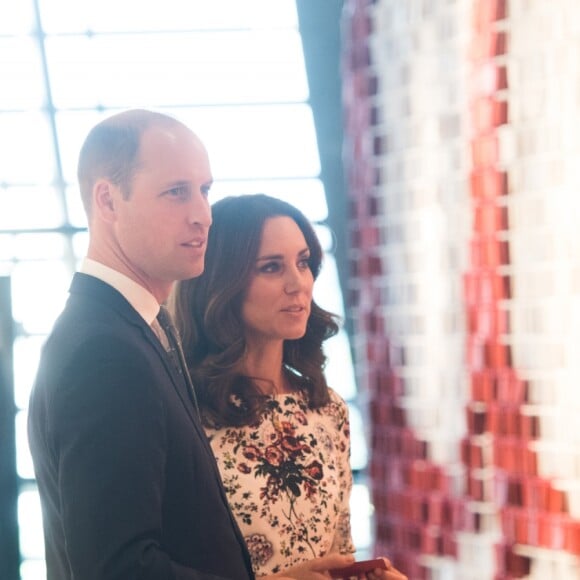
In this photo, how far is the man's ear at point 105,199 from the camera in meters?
1.22

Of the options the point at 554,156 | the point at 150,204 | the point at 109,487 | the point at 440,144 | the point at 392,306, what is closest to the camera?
the point at 109,487

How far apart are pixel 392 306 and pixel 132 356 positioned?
728 millimetres

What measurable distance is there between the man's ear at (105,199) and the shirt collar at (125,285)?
56mm

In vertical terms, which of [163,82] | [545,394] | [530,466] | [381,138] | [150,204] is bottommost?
[530,466]

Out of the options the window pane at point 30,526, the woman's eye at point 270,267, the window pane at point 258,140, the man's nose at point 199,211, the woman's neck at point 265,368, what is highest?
the window pane at point 258,140

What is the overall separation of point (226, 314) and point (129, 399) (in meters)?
0.64

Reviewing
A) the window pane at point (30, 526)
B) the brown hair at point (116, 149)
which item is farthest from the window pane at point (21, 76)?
the brown hair at point (116, 149)

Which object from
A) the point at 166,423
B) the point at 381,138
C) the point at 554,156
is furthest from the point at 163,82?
the point at 166,423

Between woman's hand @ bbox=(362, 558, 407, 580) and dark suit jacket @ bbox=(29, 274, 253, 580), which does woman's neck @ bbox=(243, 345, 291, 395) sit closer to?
woman's hand @ bbox=(362, 558, 407, 580)

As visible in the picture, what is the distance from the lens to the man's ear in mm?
1224

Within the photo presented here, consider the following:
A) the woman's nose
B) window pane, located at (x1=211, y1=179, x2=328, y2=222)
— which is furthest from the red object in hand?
window pane, located at (x1=211, y1=179, x2=328, y2=222)

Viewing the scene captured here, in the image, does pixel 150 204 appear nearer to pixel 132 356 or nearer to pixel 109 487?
pixel 132 356

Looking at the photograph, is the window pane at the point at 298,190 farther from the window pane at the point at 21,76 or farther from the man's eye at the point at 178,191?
the man's eye at the point at 178,191

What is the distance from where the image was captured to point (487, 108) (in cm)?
157
